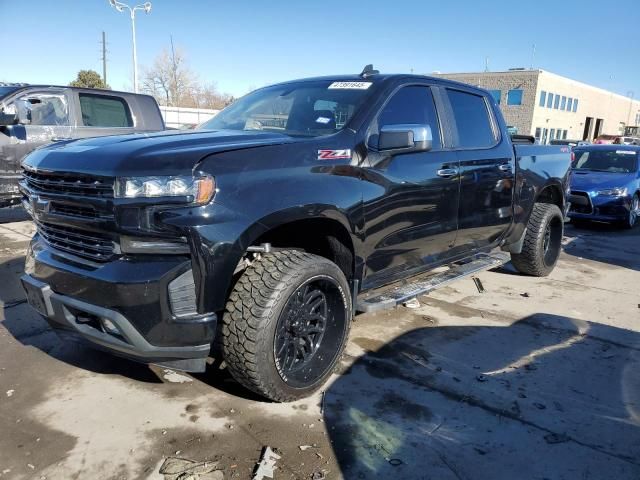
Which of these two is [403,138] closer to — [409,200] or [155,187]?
[409,200]

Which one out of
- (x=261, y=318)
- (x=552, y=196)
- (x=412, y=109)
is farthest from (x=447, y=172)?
(x=552, y=196)

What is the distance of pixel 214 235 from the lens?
2475 millimetres

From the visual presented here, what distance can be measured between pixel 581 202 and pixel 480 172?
6533 millimetres

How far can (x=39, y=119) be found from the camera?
7242mm

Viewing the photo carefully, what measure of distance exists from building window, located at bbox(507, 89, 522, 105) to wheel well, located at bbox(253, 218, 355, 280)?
47322 mm

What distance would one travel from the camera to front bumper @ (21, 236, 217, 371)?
7.98 ft

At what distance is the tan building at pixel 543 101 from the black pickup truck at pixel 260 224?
38.0 meters

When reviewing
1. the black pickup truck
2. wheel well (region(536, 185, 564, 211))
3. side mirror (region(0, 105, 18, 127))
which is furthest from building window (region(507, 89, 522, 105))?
the black pickup truck

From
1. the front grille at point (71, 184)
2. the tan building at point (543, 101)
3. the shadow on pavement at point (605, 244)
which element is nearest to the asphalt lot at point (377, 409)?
the front grille at point (71, 184)

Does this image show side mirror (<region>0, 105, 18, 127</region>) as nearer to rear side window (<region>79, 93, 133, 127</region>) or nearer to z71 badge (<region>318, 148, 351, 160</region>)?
rear side window (<region>79, 93, 133, 127</region>)

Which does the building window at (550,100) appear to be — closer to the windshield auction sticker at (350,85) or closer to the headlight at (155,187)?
the windshield auction sticker at (350,85)

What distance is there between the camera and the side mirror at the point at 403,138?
324cm

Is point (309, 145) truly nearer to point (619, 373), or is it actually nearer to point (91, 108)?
point (619, 373)

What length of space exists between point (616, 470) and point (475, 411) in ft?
2.43
